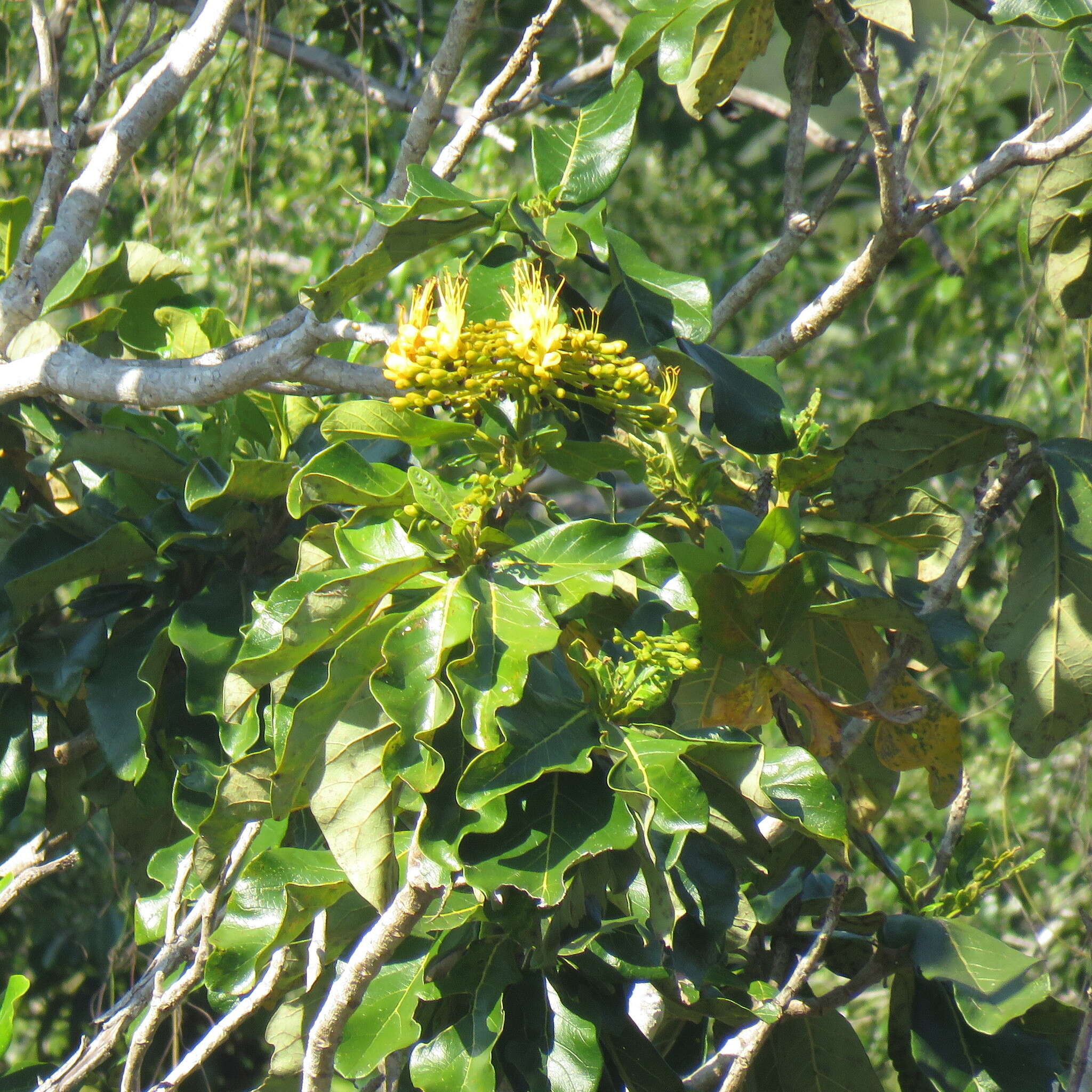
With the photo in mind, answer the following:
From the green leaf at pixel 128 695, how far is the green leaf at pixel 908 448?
0.80 metres

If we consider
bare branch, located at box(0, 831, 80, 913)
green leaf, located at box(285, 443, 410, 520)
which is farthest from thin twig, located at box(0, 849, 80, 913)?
green leaf, located at box(285, 443, 410, 520)

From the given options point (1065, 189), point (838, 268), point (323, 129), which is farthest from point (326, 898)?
point (838, 268)

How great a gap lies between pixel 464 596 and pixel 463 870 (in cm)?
22

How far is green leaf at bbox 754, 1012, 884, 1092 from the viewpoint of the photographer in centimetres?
125

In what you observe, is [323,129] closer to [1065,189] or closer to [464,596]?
[1065,189]

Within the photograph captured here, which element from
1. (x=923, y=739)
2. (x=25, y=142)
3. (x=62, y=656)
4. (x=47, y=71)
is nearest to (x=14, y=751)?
(x=62, y=656)

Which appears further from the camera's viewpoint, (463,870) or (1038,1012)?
(1038,1012)

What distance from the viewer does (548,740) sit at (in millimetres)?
933

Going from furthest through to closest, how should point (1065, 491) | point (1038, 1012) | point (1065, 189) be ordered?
point (1065, 189)
point (1038, 1012)
point (1065, 491)

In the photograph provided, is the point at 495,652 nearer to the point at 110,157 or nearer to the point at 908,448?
the point at 908,448

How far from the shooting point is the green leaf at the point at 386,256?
1019 mm

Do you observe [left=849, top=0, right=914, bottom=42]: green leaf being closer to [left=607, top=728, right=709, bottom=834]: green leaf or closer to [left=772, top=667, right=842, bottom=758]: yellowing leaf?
[left=772, top=667, right=842, bottom=758]: yellowing leaf

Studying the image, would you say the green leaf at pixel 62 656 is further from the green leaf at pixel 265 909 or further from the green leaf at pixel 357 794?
the green leaf at pixel 357 794

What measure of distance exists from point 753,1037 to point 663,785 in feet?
1.24
